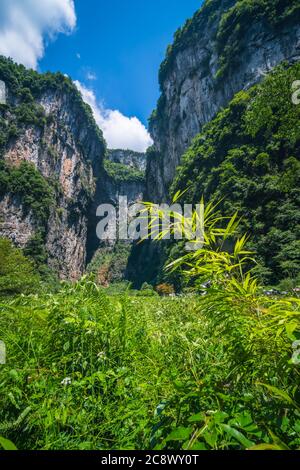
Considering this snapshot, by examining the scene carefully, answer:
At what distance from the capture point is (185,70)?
55719 mm

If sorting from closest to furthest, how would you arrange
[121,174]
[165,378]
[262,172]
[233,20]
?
[165,378] < [262,172] < [233,20] < [121,174]

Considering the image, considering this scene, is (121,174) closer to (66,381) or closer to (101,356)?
(101,356)

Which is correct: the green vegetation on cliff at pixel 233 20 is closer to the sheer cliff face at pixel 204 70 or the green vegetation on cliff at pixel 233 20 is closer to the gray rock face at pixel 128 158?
the sheer cliff face at pixel 204 70

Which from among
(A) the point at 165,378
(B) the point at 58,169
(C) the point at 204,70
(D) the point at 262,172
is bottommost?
(A) the point at 165,378

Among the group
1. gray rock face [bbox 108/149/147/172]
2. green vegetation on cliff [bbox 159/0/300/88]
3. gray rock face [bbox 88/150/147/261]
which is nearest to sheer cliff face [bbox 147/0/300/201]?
green vegetation on cliff [bbox 159/0/300/88]

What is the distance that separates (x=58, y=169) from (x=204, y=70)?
127ft

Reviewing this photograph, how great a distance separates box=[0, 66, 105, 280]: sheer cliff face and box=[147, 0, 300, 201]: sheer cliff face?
66.2 feet

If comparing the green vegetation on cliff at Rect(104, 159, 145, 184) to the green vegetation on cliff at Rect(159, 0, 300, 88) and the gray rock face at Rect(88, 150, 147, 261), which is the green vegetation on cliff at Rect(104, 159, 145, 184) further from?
the green vegetation on cliff at Rect(159, 0, 300, 88)

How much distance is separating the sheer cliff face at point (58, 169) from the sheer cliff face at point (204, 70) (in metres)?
20.2

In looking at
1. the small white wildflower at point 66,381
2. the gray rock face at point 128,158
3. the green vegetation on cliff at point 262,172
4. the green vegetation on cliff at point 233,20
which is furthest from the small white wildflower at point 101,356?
the gray rock face at point 128,158

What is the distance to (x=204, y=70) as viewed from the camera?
1984 inches

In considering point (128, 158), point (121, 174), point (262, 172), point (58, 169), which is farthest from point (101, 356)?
point (128, 158)

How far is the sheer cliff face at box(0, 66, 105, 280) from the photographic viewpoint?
5162cm
